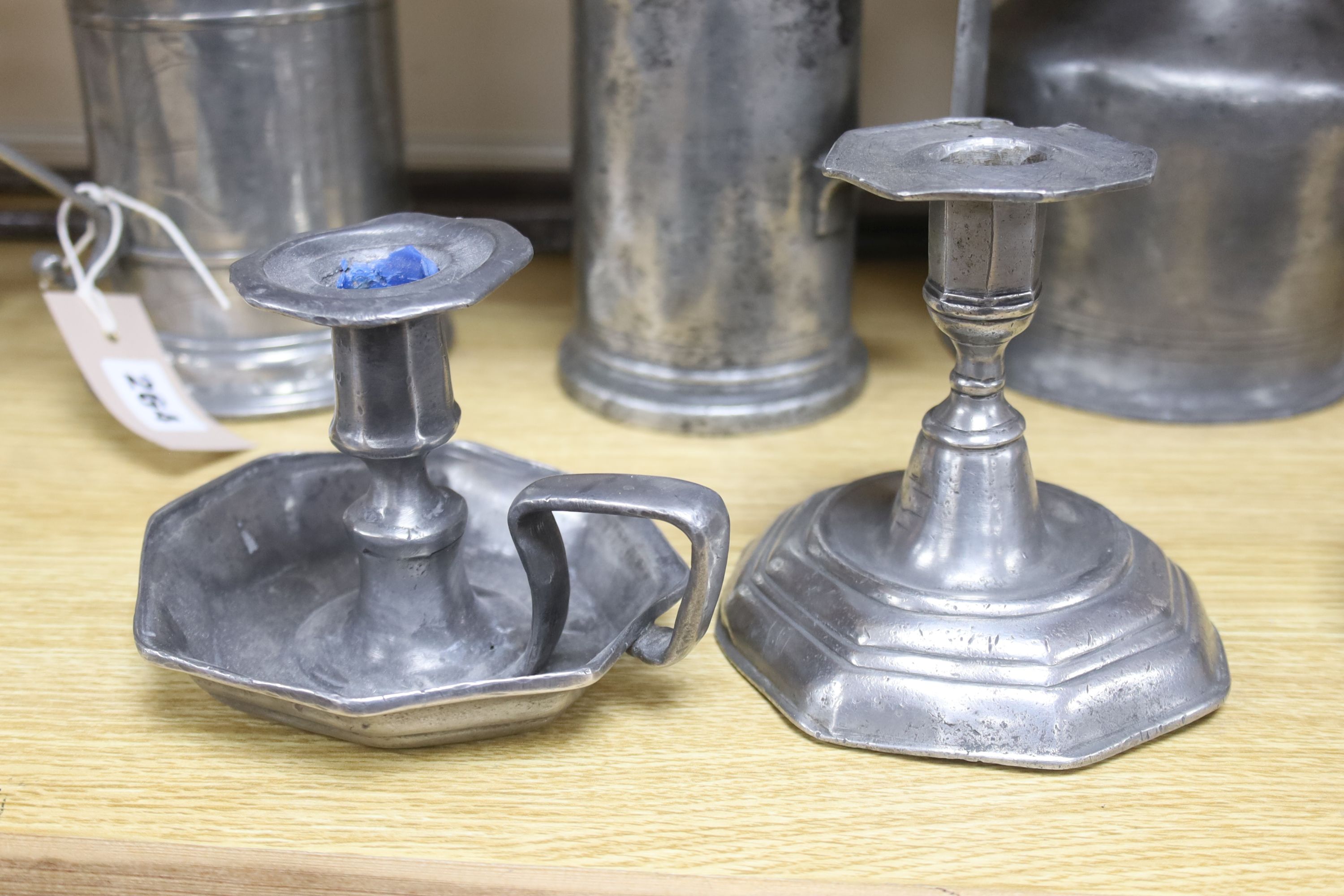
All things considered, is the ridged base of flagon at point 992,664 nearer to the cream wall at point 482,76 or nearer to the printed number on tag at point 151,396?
the printed number on tag at point 151,396

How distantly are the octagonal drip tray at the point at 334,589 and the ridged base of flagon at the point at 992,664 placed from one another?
0.07 meters

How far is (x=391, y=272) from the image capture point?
0.51m

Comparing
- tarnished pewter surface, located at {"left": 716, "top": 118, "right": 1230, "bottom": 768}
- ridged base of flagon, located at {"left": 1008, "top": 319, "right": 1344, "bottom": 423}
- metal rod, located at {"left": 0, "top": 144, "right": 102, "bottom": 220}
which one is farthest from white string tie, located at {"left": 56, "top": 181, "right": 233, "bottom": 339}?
ridged base of flagon, located at {"left": 1008, "top": 319, "right": 1344, "bottom": 423}

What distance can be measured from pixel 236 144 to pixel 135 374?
5.8 inches

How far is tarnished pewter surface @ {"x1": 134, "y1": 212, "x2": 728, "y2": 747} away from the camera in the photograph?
484mm

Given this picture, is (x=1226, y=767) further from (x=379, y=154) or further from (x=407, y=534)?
(x=379, y=154)

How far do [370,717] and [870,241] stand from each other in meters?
0.70

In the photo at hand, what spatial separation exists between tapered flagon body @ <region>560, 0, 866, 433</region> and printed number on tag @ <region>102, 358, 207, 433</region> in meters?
0.24

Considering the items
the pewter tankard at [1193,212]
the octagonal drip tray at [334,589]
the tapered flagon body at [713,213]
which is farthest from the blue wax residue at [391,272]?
the pewter tankard at [1193,212]

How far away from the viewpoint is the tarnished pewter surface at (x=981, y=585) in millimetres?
522

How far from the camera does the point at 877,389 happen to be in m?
0.87

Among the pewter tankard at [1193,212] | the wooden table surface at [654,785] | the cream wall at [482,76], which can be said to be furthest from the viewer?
the cream wall at [482,76]

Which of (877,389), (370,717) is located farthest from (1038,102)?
(370,717)

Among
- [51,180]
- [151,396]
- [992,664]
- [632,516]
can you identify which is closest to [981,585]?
[992,664]
